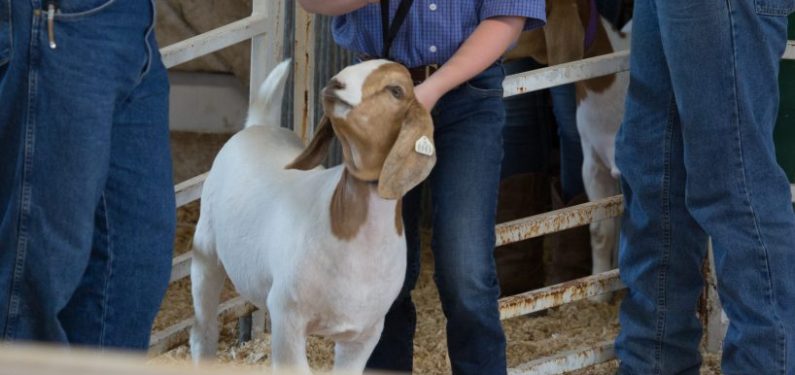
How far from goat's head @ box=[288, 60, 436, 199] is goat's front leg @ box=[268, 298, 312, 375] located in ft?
1.29

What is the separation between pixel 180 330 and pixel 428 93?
1370 mm

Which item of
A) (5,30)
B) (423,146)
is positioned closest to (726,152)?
(423,146)

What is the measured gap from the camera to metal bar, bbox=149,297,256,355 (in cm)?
361

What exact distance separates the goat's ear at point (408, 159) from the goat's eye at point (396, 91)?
0.05 metres

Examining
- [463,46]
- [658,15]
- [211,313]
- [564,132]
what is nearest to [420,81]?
[463,46]

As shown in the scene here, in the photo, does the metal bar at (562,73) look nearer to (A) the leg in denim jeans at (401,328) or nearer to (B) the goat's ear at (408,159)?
(A) the leg in denim jeans at (401,328)

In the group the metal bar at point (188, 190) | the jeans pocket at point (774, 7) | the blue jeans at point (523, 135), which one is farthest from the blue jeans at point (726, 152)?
the metal bar at point (188, 190)

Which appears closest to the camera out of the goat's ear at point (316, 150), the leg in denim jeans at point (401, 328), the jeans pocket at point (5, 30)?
the jeans pocket at point (5, 30)

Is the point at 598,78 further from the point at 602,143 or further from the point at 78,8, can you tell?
the point at 78,8

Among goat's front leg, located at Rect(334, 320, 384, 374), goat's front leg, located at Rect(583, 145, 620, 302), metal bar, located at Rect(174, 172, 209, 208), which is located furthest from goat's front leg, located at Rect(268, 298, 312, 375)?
goat's front leg, located at Rect(583, 145, 620, 302)

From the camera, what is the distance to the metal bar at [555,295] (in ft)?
11.3

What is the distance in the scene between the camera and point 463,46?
2.80 m

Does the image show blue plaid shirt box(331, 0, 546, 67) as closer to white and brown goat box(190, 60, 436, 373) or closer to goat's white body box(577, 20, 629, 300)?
white and brown goat box(190, 60, 436, 373)

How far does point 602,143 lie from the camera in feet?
14.0
